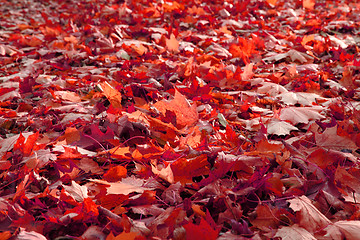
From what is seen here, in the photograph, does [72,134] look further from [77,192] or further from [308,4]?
[308,4]

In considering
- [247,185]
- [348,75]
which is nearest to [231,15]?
[348,75]

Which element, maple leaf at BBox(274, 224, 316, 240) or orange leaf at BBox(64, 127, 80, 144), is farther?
orange leaf at BBox(64, 127, 80, 144)

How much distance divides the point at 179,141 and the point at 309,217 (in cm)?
70

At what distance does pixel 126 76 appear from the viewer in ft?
7.99

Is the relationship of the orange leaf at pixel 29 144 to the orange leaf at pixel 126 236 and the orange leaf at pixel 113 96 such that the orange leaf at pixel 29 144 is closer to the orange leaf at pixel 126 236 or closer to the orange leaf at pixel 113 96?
Result: the orange leaf at pixel 113 96

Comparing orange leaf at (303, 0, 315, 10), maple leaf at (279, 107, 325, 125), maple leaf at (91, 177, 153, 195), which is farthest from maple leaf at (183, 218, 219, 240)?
orange leaf at (303, 0, 315, 10)

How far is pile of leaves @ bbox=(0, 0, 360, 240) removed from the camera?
115 cm

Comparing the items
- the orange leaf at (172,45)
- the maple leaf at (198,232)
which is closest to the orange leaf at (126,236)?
the maple leaf at (198,232)

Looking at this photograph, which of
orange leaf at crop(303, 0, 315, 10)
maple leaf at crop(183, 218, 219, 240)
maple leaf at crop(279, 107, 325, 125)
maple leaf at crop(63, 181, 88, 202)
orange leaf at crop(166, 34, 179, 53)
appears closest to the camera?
maple leaf at crop(183, 218, 219, 240)

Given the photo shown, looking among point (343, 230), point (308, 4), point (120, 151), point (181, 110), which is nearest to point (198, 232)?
point (343, 230)

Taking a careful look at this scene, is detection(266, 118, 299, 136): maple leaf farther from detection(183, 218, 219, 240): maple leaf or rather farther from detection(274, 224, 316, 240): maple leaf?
detection(183, 218, 219, 240): maple leaf

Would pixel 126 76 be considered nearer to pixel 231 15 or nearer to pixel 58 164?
pixel 58 164

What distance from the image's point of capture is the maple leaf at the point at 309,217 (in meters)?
1.13

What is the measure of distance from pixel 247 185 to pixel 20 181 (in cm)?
96
